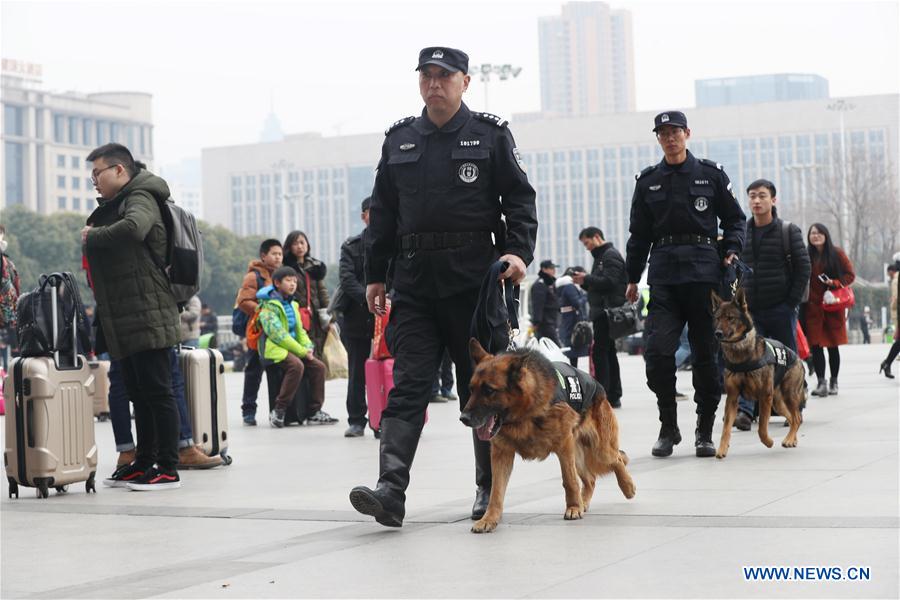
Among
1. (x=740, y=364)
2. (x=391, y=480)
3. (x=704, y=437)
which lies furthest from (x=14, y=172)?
(x=391, y=480)

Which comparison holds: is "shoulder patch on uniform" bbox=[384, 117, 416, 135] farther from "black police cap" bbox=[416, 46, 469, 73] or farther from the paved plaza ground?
the paved plaza ground

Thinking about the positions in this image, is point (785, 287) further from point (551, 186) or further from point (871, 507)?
point (551, 186)

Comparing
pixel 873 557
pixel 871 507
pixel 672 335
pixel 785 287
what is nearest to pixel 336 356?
pixel 785 287

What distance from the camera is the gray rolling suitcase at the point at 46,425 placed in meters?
7.40

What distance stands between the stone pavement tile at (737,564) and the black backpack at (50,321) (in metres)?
3.84

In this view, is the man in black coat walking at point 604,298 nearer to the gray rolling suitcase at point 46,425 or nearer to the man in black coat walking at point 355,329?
the man in black coat walking at point 355,329

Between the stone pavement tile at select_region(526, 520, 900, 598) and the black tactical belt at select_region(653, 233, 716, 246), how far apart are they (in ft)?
9.89

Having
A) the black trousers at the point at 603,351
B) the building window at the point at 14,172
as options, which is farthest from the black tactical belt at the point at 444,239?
the building window at the point at 14,172

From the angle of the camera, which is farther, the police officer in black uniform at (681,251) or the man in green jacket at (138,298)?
the police officer in black uniform at (681,251)

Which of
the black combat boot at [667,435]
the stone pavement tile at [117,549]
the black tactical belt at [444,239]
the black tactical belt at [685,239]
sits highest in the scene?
the black tactical belt at [685,239]

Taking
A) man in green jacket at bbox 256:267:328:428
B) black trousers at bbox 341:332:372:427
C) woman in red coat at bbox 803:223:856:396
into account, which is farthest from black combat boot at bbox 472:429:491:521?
woman in red coat at bbox 803:223:856:396

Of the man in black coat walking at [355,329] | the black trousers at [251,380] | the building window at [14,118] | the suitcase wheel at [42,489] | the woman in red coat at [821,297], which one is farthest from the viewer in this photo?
the building window at [14,118]

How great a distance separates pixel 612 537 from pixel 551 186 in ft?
416

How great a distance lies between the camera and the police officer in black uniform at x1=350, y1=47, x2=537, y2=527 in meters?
5.93
